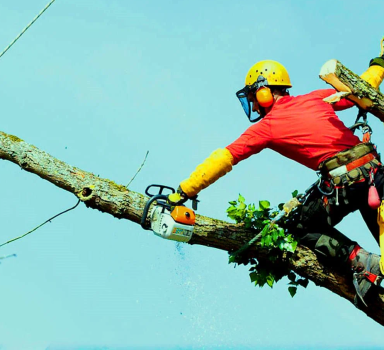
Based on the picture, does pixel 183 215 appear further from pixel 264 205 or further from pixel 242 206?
pixel 264 205

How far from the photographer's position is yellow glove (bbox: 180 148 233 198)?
5.07m

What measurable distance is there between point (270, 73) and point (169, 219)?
1717 mm

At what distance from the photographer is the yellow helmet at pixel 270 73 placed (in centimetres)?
562

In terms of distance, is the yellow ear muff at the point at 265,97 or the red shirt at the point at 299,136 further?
the yellow ear muff at the point at 265,97

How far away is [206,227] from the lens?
552 cm

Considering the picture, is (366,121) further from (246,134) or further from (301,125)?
(246,134)

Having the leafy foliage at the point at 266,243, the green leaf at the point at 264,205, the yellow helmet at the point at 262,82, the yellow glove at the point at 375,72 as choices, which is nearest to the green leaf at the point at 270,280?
the leafy foliage at the point at 266,243

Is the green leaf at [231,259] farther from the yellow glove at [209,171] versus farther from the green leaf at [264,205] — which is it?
the yellow glove at [209,171]

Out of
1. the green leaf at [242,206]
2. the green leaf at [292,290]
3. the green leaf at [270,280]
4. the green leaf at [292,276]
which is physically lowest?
the green leaf at [292,290]

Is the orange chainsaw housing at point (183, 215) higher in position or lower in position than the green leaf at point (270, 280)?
higher

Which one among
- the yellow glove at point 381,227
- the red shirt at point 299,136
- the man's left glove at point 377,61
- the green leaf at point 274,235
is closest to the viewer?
the yellow glove at point 381,227

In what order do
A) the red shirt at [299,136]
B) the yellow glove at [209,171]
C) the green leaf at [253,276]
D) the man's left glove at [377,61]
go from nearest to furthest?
the yellow glove at [209,171] < the red shirt at [299,136] < the green leaf at [253,276] < the man's left glove at [377,61]

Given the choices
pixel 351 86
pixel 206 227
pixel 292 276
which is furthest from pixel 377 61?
pixel 206 227

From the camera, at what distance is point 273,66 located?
570 centimetres
